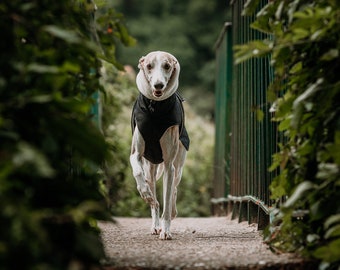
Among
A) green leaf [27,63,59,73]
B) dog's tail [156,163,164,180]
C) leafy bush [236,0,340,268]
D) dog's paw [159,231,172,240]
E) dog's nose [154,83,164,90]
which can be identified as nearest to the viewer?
green leaf [27,63,59,73]

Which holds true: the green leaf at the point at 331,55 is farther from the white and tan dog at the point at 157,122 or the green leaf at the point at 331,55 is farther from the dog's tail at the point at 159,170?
the dog's tail at the point at 159,170

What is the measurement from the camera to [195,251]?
15.6 ft

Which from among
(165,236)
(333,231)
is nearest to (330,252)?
(333,231)

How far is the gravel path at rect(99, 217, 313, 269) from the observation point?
4031mm

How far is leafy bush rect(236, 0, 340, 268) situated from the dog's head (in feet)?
6.71

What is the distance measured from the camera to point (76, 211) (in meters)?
3.00

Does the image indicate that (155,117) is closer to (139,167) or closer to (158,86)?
(158,86)

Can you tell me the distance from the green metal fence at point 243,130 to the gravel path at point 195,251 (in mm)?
432

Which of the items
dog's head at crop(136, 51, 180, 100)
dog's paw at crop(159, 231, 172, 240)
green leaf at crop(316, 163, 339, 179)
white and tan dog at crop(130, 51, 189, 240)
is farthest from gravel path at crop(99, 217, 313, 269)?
dog's head at crop(136, 51, 180, 100)

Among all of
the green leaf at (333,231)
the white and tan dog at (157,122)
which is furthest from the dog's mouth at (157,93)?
the green leaf at (333,231)

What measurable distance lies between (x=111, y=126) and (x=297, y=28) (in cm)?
854

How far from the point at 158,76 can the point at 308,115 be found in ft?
8.06

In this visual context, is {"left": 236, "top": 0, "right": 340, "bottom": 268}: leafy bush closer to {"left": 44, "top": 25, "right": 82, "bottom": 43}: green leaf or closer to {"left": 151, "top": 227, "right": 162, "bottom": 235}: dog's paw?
{"left": 44, "top": 25, "right": 82, "bottom": 43}: green leaf

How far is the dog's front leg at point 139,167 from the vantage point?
634 cm
